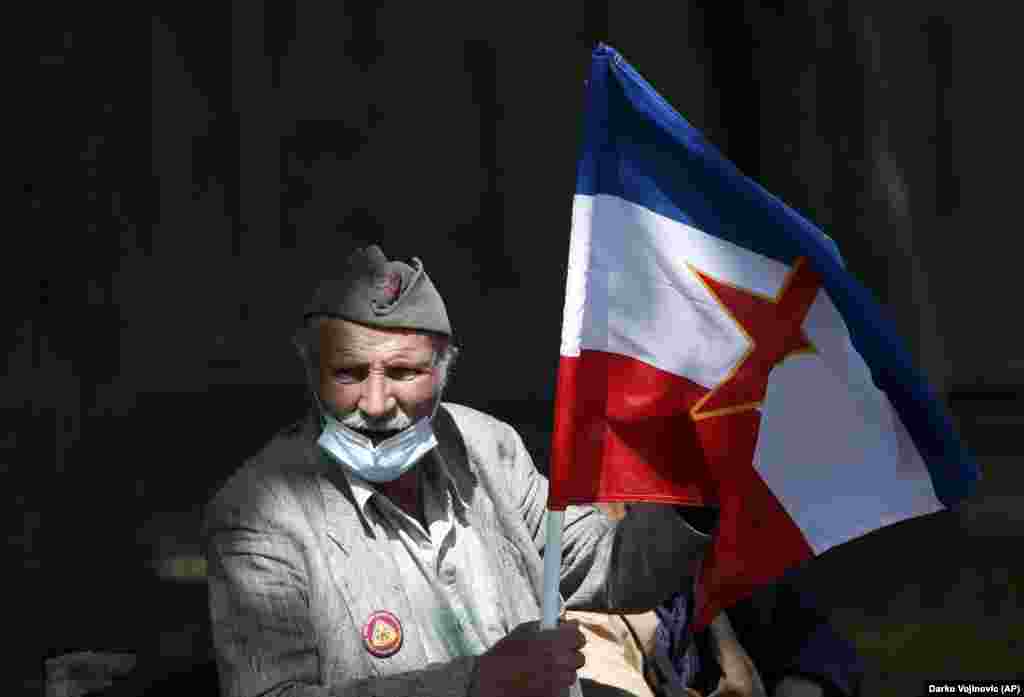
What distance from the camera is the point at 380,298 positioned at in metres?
3.87

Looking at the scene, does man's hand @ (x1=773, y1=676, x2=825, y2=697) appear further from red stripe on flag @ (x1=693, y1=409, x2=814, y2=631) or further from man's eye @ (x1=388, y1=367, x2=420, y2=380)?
man's eye @ (x1=388, y1=367, x2=420, y2=380)

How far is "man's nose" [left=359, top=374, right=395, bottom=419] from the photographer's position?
3822 mm

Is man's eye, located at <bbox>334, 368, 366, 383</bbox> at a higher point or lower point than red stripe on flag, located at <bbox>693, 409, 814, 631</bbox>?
higher

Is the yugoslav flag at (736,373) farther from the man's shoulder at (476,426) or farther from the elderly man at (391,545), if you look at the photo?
the man's shoulder at (476,426)

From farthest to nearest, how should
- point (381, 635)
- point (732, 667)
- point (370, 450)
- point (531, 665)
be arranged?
point (732, 667)
point (370, 450)
point (381, 635)
point (531, 665)

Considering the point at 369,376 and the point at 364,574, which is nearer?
the point at 364,574

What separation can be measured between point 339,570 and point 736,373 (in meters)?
0.82

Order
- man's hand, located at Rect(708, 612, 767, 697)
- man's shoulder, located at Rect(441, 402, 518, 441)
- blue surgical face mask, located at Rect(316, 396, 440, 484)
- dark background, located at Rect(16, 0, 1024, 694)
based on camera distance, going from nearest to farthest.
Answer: blue surgical face mask, located at Rect(316, 396, 440, 484) < man's shoulder, located at Rect(441, 402, 518, 441) < man's hand, located at Rect(708, 612, 767, 697) < dark background, located at Rect(16, 0, 1024, 694)

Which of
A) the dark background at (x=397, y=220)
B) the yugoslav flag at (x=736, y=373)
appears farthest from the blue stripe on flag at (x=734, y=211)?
the dark background at (x=397, y=220)

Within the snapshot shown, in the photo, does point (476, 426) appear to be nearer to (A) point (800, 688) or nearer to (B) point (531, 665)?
(B) point (531, 665)

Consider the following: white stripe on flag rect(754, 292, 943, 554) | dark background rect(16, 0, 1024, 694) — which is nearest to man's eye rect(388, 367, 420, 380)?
white stripe on flag rect(754, 292, 943, 554)

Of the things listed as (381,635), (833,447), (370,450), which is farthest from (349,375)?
(833,447)

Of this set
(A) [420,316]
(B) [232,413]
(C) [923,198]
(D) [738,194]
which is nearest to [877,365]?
(D) [738,194]

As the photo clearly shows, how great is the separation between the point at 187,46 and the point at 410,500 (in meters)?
2.80
